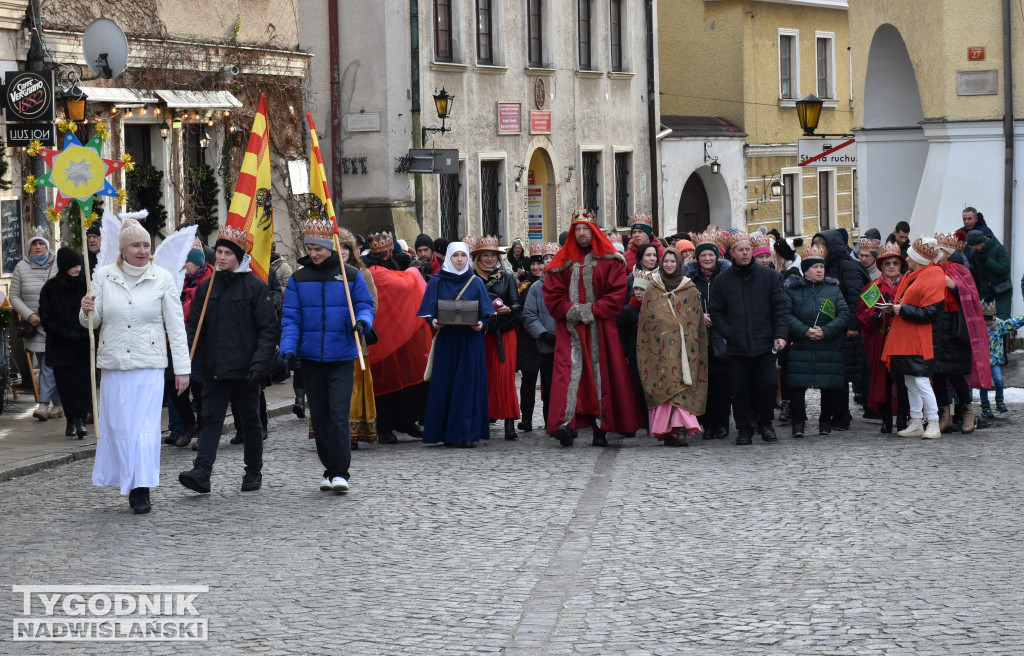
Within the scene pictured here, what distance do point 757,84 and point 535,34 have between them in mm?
9332

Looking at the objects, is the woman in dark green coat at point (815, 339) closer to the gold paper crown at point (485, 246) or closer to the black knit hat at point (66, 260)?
the gold paper crown at point (485, 246)

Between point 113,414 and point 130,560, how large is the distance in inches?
69.5

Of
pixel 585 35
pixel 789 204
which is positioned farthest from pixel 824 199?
pixel 585 35

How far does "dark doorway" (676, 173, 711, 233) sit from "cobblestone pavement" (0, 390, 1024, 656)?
2575cm

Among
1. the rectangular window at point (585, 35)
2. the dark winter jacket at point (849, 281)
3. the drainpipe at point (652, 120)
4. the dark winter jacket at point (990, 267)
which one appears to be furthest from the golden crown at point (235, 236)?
the drainpipe at point (652, 120)

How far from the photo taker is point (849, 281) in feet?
48.9

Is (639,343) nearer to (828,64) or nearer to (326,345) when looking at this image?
(326,345)

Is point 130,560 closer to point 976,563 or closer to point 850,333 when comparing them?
point 976,563

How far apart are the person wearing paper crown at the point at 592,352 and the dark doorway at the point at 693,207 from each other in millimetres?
25143

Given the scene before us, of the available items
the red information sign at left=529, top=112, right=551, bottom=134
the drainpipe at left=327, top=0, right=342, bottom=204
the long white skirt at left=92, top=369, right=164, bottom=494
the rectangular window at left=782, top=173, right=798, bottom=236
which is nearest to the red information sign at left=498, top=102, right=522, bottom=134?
the red information sign at left=529, top=112, right=551, bottom=134

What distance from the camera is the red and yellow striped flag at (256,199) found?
37.8 feet

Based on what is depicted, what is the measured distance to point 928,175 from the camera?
22.3 metres

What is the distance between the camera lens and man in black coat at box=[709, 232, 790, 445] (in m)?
13.5

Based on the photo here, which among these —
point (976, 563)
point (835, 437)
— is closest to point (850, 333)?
point (835, 437)
